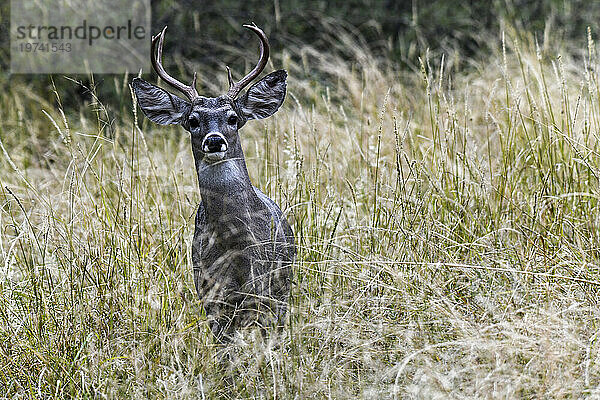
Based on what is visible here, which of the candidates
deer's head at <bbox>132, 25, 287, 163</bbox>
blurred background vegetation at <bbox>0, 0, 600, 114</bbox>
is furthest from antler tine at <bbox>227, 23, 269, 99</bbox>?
blurred background vegetation at <bbox>0, 0, 600, 114</bbox>

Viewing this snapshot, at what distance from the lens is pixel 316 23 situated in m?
8.60

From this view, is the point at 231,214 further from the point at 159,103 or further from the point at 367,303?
the point at 367,303

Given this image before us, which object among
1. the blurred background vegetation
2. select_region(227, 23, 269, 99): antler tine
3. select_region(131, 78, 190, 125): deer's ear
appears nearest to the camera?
select_region(227, 23, 269, 99): antler tine

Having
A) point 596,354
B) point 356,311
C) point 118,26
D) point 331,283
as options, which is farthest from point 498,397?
point 118,26

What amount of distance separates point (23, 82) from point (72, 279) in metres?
5.48

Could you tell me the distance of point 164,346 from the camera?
10.2 feet

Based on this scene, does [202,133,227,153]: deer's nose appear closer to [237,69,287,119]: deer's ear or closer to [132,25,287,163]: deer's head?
[132,25,287,163]: deer's head

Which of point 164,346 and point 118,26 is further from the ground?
point 118,26

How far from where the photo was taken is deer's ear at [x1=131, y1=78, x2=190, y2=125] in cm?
A: 321

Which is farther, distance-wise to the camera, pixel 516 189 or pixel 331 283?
pixel 516 189

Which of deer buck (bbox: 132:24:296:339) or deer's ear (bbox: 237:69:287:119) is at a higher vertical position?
deer's ear (bbox: 237:69:287:119)

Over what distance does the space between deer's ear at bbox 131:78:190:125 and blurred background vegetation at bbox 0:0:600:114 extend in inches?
208

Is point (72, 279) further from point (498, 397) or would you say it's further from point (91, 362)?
point (498, 397)

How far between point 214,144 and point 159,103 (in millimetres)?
445
